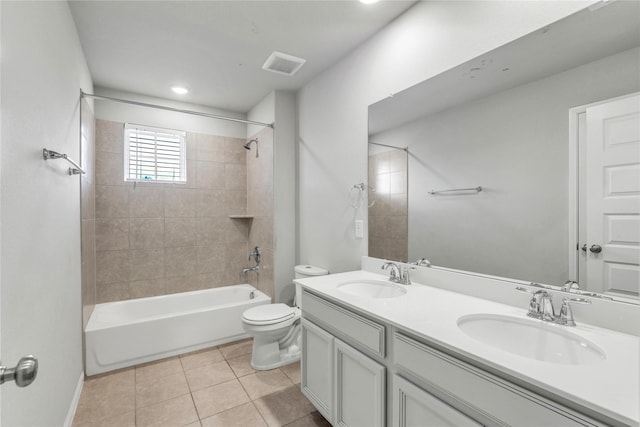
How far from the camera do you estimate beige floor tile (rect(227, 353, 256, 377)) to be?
2367mm

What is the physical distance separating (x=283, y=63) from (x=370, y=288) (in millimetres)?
1944

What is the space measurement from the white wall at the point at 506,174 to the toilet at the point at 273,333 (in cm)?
123

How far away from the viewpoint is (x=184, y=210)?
3.39m

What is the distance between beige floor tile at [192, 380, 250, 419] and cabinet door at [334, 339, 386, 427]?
2.82ft

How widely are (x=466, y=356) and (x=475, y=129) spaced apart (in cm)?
112

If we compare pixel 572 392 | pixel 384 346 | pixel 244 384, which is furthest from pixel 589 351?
pixel 244 384

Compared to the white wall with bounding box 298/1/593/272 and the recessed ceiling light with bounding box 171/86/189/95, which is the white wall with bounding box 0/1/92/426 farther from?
the white wall with bounding box 298/1/593/272

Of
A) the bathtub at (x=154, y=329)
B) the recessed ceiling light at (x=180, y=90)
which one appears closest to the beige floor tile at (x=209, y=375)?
the bathtub at (x=154, y=329)

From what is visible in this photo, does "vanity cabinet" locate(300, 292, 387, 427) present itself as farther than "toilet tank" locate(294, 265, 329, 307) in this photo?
No

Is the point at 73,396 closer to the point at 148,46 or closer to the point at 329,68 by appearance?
the point at 148,46

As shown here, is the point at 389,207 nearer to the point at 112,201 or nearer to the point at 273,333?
the point at 273,333

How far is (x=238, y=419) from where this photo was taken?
1.82m

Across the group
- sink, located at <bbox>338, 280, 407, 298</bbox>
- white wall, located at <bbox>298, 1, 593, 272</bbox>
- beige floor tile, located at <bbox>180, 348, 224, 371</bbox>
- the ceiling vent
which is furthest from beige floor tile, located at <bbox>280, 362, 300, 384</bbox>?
the ceiling vent

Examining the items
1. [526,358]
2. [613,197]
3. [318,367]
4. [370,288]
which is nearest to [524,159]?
[613,197]
